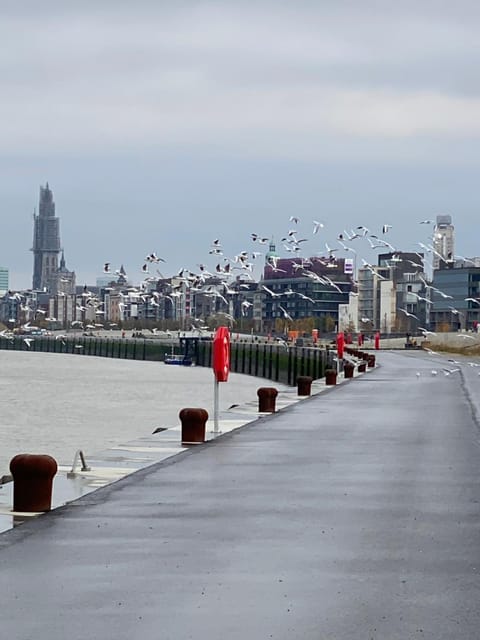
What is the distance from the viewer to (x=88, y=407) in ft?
250

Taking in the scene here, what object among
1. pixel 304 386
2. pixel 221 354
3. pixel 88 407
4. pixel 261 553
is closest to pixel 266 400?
pixel 221 354

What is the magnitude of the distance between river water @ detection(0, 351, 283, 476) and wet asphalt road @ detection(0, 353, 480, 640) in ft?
59.4

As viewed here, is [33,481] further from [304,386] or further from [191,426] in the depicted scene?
[304,386]

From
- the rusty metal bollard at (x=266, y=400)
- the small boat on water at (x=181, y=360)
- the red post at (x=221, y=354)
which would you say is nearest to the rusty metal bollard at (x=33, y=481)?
the red post at (x=221, y=354)

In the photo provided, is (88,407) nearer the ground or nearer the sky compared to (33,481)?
nearer the ground

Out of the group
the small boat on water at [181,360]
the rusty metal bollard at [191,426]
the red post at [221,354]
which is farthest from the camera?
the small boat on water at [181,360]

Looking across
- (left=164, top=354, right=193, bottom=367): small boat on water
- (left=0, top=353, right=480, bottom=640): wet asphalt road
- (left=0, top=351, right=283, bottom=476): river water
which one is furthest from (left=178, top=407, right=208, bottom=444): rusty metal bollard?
(left=164, top=354, right=193, bottom=367): small boat on water

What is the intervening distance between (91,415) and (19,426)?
8370 mm

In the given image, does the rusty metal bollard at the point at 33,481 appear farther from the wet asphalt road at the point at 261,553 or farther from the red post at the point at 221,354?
the red post at the point at 221,354

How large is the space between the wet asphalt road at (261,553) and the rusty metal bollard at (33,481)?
0.27 m

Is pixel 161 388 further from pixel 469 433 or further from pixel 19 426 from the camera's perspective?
pixel 469 433

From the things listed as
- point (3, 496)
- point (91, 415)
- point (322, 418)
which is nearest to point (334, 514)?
point (3, 496)

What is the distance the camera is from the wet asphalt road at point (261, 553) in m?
10.5

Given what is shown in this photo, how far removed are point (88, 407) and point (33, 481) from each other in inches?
2353
